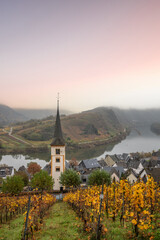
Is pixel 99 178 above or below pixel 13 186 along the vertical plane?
above

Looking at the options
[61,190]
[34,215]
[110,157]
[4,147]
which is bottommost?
[61,190]

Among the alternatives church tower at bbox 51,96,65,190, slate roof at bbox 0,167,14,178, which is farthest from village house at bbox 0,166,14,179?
church tower at bbox 51,96,65,190

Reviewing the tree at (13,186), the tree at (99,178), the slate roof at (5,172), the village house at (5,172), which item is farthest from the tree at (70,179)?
the slate roof at (5,172)

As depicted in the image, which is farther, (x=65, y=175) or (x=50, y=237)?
(x=65, y=175)

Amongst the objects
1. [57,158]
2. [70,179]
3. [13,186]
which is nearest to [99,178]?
[70,179]

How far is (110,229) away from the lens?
30.1 ft

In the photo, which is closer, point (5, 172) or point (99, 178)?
point (99, 178)

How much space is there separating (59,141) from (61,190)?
9.90m

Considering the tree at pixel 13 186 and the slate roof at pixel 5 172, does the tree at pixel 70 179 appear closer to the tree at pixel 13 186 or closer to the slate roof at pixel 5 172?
the tree at pixel 13 186

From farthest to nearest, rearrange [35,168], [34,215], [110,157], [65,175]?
[110,157], [35,168], [65,175], [34,215]

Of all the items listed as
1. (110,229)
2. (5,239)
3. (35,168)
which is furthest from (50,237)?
(35,168)

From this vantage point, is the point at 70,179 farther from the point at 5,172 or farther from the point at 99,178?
the point at 5,172

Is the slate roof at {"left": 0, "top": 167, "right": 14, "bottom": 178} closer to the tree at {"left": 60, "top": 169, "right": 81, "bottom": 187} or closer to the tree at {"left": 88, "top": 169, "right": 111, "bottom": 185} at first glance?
the tree at {"left": 60, "top": 169, "right": 81, "bottom": 187}

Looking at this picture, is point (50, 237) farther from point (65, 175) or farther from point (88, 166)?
point (88, 166)
